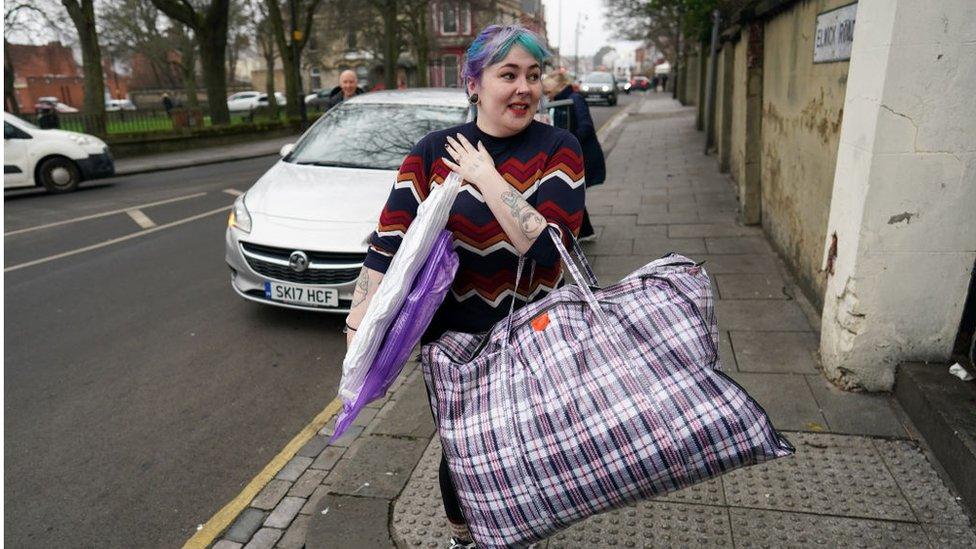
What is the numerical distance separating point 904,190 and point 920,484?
1323mm

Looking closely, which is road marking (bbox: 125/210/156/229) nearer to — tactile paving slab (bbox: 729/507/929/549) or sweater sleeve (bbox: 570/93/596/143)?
sweater sleeve (bbox: 570/93/596/143)

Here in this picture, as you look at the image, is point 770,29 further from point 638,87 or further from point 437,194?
point 638,87

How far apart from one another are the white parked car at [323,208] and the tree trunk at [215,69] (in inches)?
781

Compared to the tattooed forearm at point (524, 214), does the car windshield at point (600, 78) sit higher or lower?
higher

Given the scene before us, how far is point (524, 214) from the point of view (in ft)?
5.84

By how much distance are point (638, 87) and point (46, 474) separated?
6706 cm

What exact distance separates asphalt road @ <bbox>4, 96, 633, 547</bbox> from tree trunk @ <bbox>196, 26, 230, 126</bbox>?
17622 millimetres

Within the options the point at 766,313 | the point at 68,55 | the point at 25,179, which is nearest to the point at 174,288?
the point at 766,313

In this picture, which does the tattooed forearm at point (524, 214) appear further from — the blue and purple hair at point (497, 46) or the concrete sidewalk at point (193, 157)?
the concrete sidewalk at point (193, 157)

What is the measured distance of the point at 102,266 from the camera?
7148 millimetres

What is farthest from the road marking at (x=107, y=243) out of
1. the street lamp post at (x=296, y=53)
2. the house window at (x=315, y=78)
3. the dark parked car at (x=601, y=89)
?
the house window at (x=315, y=78)

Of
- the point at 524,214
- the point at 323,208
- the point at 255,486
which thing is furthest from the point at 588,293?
the point at 323,208

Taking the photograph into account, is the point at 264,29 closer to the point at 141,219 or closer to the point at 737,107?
the point at 141,219

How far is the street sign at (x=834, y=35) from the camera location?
167 inches
